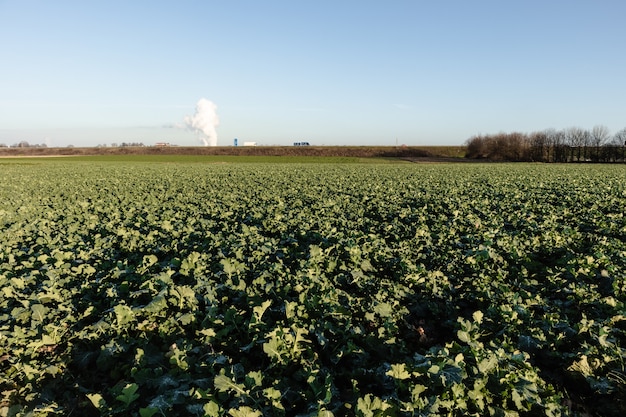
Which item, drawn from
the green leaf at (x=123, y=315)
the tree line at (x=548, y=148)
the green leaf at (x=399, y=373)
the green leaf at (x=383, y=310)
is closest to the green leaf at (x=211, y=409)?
the green leaf at (x=399, y=373)

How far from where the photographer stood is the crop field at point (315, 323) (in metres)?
3.91

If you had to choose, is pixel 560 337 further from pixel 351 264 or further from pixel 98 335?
pixel 98 335

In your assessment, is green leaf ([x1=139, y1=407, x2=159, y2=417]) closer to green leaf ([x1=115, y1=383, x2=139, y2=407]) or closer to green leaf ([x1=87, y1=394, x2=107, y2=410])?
green leaf ([x1=115, y1=383, x2=139, y2=407])

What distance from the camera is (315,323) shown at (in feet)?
18.0

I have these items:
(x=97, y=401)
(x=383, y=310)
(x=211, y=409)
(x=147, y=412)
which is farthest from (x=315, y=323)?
(x=97, y=401)

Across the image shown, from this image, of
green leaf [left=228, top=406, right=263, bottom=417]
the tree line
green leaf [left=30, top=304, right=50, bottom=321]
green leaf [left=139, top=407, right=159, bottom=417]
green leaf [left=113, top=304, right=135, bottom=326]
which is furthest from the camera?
the tree line

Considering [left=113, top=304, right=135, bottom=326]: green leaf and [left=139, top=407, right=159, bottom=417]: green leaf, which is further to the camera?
[left=113, top=304, right=135, bottom=326]: green leaf

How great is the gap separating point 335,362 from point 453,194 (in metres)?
16.7

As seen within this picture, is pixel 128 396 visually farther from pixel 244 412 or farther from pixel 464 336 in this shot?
pixel 464 336

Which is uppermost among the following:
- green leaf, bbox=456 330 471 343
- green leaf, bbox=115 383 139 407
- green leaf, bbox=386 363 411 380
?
green leaf, bbox=386 363 411 380

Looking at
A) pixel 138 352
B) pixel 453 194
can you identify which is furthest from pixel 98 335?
pixel 453 194

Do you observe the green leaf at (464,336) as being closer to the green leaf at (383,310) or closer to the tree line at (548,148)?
the green leaf at (383,310)

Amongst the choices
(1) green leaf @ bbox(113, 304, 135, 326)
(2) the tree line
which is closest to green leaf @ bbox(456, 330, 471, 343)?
(1) green leaf @ bbox(113, 304, 135, 326)

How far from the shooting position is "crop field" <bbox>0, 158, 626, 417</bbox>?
3914mm
